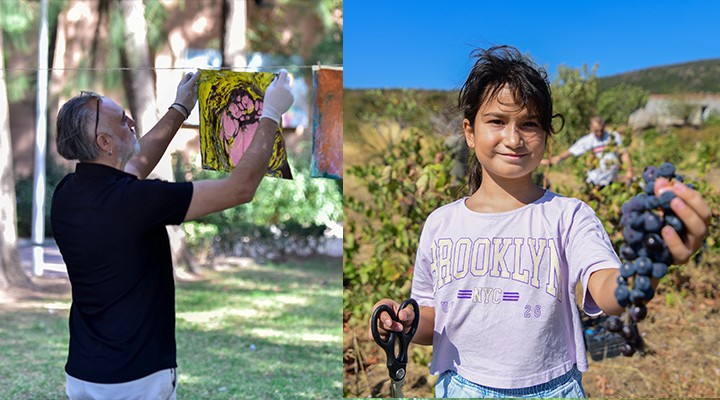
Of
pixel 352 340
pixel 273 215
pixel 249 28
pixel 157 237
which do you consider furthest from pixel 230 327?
pixel 249 28

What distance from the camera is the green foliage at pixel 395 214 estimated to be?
160 inches

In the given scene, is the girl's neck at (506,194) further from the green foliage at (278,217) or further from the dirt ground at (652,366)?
the green foliage at (278,217)

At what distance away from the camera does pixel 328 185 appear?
10.3 metres

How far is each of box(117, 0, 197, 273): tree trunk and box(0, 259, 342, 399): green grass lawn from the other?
105cm

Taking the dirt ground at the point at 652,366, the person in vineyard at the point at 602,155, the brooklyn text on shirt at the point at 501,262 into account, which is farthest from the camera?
the person in vineyard at the point at 602,155

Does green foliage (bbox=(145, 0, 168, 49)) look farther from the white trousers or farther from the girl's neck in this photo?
the girl's neck

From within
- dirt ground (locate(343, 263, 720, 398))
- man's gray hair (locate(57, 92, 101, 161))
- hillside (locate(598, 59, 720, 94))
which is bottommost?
dirt ground (locate(343, 263, 720, 398))

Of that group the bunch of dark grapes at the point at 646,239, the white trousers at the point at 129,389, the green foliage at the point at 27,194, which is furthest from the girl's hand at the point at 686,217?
the green foliage at the point at 27,194

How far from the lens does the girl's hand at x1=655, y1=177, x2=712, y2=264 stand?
130 centimetres

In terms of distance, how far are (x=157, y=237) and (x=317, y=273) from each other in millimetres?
7289

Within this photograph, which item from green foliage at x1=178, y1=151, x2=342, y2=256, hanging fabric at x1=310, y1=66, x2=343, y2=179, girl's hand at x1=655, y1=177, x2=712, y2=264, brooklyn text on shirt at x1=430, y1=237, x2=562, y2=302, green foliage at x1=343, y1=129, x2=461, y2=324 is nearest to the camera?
girl's hand at x1=655, y1=177, x2=712, y2=264

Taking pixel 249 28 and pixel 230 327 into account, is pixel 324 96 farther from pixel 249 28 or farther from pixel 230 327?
pixel 249 28

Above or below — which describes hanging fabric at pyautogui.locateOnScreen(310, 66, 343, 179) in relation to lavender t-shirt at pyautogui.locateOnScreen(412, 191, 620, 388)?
above

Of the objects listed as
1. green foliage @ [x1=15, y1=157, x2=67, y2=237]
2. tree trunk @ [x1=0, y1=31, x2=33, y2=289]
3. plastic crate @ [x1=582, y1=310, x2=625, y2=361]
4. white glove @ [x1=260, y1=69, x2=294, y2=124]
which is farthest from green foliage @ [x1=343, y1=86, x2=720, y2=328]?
green foliage @ [x1=15, y1=157, x2=67, y2=237]
